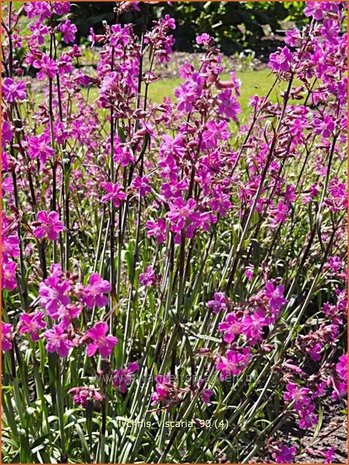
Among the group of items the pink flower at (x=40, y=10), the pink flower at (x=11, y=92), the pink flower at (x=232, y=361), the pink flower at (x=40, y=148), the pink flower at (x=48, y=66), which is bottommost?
the pink flower at (x=232, y=361)

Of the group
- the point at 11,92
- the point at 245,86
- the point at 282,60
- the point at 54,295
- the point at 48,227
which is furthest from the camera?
the point at 245,86

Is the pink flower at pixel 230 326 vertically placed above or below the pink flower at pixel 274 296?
below

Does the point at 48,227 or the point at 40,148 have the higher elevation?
the point at 40,148

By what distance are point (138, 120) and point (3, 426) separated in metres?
1.27

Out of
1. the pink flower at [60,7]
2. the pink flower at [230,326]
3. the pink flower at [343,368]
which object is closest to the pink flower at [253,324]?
the pink flower at [230,326]

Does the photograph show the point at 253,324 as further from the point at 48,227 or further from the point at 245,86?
the point at 245,86

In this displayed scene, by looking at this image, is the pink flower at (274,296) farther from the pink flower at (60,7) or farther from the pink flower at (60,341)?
the pink flower at (60,7)

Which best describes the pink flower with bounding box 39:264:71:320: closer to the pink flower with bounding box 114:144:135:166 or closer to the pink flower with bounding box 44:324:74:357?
the pink flower with bounding box 44:324:74:357

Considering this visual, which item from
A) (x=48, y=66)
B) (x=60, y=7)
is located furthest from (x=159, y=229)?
(x=60, y=7)

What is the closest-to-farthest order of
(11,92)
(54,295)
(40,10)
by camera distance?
(54,295) → (11,92) → (40,10)

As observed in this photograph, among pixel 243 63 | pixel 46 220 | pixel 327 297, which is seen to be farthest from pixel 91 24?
pixel 46 220

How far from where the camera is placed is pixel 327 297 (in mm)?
4113

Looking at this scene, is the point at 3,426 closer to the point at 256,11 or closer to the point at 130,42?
the point at 130,42

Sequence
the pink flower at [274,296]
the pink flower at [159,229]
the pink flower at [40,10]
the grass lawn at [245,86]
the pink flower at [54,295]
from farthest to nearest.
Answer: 1. the grass lawn at [245,86]
2. the pink flower at [40,10]
3. the pink flower at [159,229]
4. the pink flower at [274,296]
5. the pink flower at [54,295]
